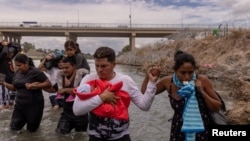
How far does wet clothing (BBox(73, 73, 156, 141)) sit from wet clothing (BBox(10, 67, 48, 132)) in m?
3.37

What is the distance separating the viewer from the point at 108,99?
349 cm

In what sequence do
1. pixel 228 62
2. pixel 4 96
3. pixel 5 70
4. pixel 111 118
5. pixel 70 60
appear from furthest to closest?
pixel 228 62 → pixel 4 96 → pixel 5 70 → pixel 70 60 → pixel 111 118

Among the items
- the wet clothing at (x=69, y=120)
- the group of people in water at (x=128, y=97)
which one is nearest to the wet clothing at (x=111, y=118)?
the group of people in water at (x=128, y=97)

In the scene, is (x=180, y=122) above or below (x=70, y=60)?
below

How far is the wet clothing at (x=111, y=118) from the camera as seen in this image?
353 cm

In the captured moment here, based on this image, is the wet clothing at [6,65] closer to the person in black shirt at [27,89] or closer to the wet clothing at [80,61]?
the person in black shirt at [27,89]

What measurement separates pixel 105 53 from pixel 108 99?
1.52 ft

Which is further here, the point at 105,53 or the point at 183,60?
the point at 183,60

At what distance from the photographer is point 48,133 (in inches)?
297

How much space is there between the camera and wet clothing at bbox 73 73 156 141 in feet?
11.6

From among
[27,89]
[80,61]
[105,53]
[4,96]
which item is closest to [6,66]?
[4,96]

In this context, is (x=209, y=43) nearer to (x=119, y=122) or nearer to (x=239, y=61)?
(x=239, y=61)

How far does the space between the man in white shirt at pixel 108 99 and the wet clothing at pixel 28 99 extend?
11.1 ft

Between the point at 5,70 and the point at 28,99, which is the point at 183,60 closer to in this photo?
the point at 28,99
